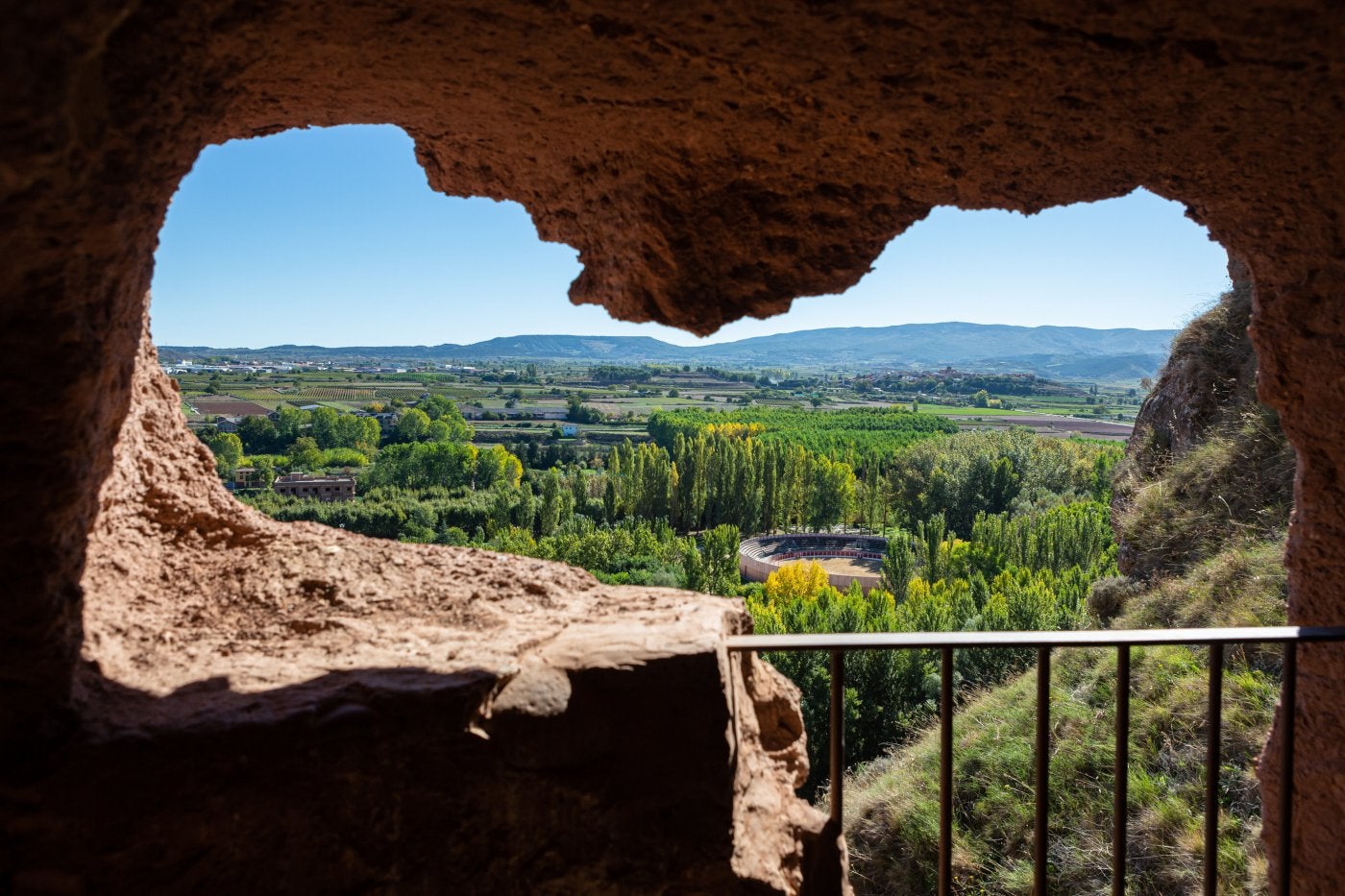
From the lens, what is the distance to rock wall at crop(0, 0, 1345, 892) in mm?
1802

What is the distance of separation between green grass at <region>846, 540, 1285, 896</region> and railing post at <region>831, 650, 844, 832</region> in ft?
15.7

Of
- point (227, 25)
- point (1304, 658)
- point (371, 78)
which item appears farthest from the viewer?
point (1304, 658)

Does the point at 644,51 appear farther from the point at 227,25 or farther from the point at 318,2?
the point at 227,25

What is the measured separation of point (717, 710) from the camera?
2.25 m

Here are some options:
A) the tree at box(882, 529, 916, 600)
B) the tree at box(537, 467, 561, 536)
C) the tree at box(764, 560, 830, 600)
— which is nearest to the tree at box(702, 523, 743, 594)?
the tree at box(764, 560, 830, 600)

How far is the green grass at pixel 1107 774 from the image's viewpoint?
744cm

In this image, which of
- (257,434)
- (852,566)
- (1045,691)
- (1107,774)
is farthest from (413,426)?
(1045,691)

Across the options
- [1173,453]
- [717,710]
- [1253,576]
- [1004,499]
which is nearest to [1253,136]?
[717,710]

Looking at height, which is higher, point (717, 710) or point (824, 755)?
point (717, 710)

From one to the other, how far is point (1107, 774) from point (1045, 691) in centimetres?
930

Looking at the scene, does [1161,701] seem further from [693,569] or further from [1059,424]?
[1059,424]

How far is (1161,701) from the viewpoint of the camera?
930cm

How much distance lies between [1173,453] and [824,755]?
12.8m

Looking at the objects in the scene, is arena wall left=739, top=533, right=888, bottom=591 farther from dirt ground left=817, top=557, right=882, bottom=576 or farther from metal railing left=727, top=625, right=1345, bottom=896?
metal railing left=727, top=625, right=1345, bottom=896
